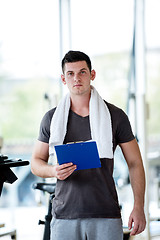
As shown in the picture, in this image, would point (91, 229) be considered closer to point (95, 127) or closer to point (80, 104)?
point (95, 127)

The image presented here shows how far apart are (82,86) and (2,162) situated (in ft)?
1.64

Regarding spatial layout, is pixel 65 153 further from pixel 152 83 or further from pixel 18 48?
pixel 152 83

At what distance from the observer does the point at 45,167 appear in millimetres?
1646

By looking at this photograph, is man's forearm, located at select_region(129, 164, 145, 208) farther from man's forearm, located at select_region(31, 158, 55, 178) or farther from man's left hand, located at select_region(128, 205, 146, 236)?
man's forearm, located at select_region(31, 158, 55, 178)

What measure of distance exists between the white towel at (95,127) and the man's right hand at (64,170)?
0.17 metres

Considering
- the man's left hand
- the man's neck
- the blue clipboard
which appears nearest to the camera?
the blue clipboard

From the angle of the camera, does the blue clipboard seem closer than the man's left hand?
Yes

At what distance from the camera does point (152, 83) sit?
3.89 metres

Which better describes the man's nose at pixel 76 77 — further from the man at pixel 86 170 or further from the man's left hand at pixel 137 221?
the man's left hand at pixel 137 221

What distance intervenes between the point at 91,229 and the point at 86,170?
9.6 inches

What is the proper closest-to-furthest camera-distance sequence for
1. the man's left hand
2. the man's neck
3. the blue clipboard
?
the blue clipboard
the man's left hand
the man's neck

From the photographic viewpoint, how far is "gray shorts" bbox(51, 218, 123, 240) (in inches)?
60.7

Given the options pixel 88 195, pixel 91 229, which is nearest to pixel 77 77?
pixel 88 195

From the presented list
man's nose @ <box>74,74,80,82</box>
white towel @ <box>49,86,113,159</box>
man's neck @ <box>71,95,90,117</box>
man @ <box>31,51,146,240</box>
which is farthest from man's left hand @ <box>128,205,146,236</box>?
man's nose @ <box>74,74,80,82</box>
